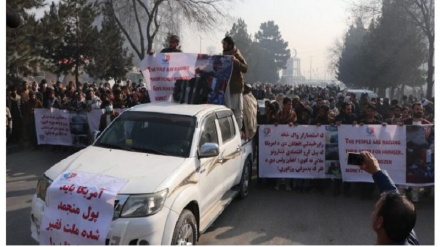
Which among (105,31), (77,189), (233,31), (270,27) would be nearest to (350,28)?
(233,31)

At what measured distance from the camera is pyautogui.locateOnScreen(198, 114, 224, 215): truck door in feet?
17.0

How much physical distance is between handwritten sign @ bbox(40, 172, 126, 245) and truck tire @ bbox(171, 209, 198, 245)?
707 mm

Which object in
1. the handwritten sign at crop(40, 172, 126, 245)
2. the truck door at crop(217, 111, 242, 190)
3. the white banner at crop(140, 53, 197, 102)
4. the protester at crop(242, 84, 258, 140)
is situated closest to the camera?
the handwritten sign at crop(40, 172, 126, 245)

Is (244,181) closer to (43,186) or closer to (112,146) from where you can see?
(112,146)

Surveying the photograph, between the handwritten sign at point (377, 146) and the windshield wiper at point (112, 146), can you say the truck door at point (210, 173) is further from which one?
the handwritten sign at point (377, 146)

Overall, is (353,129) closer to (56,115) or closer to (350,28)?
(56,115)

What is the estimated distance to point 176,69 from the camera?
27.1 feet

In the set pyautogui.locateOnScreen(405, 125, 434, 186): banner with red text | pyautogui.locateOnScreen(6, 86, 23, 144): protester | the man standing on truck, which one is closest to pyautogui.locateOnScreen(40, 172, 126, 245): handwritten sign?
the man standing on truck

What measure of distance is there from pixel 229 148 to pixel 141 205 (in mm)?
2508

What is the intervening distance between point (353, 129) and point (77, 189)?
17.9 ft

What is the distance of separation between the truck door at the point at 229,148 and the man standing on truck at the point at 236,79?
143 cm

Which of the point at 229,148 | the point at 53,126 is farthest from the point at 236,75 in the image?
the point at 53,126

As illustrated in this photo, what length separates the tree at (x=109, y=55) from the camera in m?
24.9

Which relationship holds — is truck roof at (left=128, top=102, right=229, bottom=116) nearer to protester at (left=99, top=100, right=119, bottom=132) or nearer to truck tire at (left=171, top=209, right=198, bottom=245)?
truck tire at (left=171, top=209, right=198, bottom=245)
